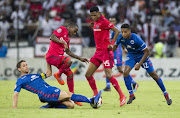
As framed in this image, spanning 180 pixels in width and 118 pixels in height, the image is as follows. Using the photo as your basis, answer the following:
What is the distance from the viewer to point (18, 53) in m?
19.0

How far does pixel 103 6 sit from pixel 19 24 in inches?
187

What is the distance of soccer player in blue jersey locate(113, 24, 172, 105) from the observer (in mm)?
10047

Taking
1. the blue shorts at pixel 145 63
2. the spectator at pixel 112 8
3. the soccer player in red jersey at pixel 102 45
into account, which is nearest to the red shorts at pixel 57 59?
the soccer player in red jersey at pixel 102 45

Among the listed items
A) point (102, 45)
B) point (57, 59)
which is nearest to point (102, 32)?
point (102, 45)

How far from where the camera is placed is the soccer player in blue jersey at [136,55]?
10047mm

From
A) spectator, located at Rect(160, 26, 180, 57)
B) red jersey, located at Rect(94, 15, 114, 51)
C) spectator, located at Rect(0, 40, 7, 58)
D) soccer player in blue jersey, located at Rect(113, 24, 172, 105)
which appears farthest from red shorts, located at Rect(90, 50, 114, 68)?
spectator, located at Rect(160, 26, 180, 57)

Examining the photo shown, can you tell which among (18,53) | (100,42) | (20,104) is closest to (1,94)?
(20,104)

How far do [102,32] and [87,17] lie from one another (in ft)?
34.1

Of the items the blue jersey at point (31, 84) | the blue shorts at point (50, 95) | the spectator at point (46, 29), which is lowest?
the blue shorts at point (50, 95)

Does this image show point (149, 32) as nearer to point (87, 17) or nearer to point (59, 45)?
point (87, 17)

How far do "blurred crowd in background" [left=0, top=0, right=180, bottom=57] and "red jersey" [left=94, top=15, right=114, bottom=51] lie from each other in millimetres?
8174

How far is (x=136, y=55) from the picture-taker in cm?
1051

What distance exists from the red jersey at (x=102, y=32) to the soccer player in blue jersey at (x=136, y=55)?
38 cm

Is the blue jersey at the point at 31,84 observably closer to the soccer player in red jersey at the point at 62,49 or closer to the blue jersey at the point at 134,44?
the soccer player in red jersey at the point at 62,49
